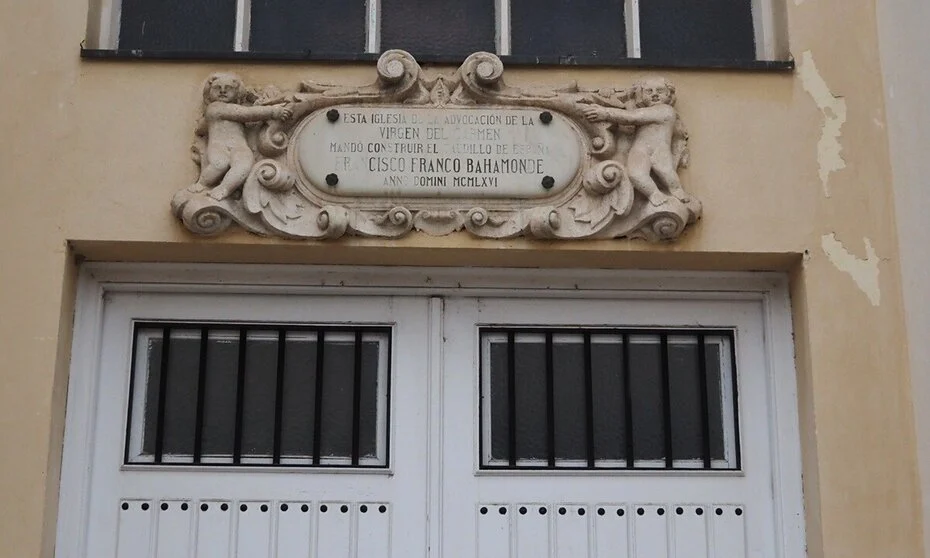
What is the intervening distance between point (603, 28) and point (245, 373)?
99.1 inches

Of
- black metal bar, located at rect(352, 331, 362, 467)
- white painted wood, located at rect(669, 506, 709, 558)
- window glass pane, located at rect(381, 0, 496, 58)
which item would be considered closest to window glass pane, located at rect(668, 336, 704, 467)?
white painted wood, located at rect(669, 506, 709, 558)

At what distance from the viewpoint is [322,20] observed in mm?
6262

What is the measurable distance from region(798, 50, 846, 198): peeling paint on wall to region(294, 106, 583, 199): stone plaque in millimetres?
1172

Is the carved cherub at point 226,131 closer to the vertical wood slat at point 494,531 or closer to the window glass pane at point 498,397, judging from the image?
the window glass pane at point 498,397

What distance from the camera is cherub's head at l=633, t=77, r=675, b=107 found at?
19.1 ft

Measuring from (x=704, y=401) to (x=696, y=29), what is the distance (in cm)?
191

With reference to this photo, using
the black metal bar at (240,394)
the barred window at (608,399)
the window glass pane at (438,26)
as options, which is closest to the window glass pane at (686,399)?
the barred window at (608,399)

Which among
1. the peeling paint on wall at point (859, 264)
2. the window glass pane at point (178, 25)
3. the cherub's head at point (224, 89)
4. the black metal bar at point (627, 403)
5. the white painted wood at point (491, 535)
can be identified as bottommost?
the white painted wood at point (491, 535)

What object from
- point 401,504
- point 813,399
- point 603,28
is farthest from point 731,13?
point 401,504

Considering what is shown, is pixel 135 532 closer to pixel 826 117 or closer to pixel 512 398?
pixel 512 398

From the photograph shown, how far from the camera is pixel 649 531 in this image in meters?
5.76

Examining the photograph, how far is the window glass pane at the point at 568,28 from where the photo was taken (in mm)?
6262

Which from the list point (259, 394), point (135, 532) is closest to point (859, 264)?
point (259, 394)

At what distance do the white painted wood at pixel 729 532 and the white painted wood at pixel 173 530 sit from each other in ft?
8.07
